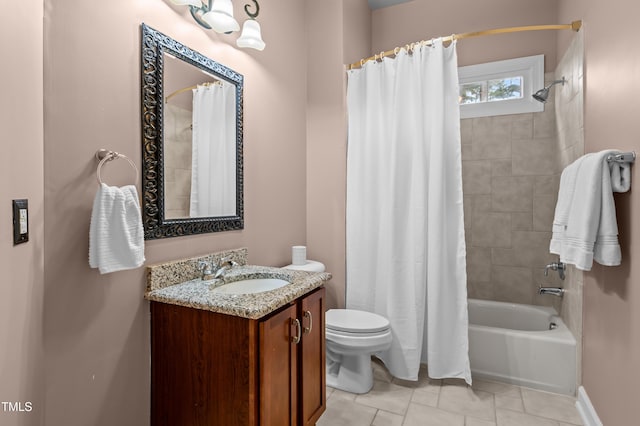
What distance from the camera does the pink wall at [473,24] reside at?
2791 millimetres

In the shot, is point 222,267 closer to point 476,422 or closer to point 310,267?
point 310,267

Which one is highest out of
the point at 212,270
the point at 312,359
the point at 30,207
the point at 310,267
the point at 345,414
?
the point at 30,207

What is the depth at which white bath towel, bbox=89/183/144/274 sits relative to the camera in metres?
1.20

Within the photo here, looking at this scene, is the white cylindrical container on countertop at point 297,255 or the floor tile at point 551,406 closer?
Answer: the floor tile at point 551,406

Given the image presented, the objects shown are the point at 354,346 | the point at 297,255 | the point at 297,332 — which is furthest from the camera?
the point at 297,255

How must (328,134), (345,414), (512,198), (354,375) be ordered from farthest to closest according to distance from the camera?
(512,198), (328,134), (354,375), (345,414)

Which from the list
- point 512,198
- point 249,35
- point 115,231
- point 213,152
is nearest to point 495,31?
point 512,198

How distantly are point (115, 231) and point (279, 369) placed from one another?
0.85 m

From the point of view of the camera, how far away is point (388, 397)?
2.13 m

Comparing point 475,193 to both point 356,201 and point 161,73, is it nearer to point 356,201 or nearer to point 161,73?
point 356,201

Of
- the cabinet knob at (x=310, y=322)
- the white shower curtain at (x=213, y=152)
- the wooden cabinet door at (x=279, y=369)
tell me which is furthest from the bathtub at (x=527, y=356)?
the white shower curtain at (x=213, y=152)

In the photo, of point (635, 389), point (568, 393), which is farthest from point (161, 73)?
point (568, 393)

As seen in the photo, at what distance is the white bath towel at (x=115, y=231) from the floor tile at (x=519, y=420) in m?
2.10

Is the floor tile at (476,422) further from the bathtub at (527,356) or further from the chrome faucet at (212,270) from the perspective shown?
the chrome faucet at (212,270)
